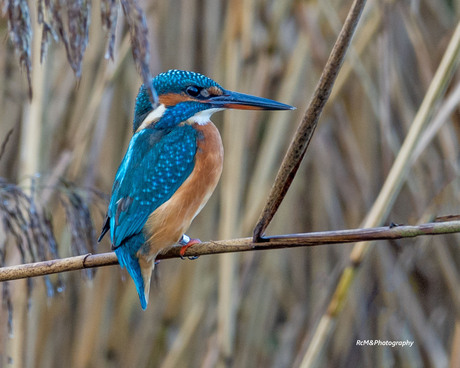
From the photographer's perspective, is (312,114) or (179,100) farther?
(179,100)

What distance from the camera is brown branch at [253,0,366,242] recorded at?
662mm

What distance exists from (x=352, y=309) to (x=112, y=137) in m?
1.09

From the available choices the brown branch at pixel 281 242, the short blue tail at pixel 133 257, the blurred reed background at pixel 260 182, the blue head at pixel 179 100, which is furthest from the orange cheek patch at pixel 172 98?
the brown branch at pixel 281 242

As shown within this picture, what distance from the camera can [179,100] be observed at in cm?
152

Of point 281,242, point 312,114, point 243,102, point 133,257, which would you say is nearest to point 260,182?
point 243,102

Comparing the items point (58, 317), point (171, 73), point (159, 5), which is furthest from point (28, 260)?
point (159, 5)

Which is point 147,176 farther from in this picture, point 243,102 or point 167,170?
point 243,102

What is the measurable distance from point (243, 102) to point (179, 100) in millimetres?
213

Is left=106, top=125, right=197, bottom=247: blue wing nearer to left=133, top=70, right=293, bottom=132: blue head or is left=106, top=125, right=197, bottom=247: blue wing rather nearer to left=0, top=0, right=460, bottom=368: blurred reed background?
left=133, top=70, right=293, bottom=132: blue head

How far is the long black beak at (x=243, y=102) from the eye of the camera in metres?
1.32

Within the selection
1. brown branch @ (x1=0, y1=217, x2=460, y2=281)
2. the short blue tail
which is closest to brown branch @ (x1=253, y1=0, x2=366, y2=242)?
brown branch @ (x1=0, y1=217, x2=460, y2=281)

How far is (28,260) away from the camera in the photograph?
118 cm

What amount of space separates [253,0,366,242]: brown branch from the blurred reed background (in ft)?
2.89

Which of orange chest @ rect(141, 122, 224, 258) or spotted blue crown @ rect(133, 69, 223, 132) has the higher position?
spotted blue crown @ rect(133, 69, 223, 132)
